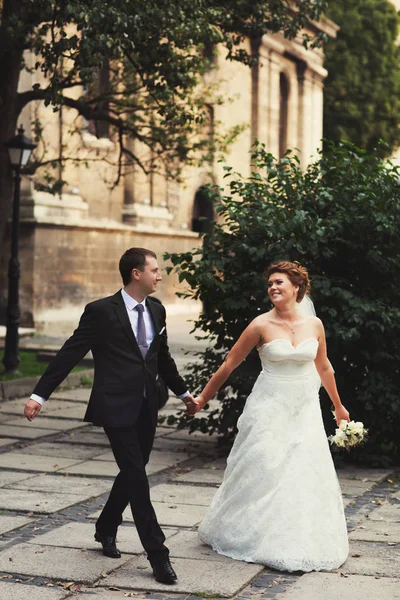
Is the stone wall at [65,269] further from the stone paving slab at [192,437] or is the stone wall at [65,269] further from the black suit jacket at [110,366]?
the black suit jacket at [110,366]

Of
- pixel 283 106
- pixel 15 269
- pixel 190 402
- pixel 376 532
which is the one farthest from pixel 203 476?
pixel 283 106

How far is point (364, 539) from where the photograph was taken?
7367 mm

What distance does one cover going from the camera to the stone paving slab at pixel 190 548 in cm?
672

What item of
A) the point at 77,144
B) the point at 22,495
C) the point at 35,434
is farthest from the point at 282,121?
the point at 22,495

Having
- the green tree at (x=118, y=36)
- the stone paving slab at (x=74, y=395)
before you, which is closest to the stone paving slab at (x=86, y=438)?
the stone paving slab at (x=74, y=395)

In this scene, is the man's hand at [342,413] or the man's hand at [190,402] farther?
the man's hand at [342,413]

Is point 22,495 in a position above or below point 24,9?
below

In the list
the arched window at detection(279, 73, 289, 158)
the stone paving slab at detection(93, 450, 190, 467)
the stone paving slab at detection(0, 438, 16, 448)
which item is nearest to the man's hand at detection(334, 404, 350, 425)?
the stone paving slab at detection(93, 450, 190, 467)

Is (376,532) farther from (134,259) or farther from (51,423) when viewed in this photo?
(51,423)

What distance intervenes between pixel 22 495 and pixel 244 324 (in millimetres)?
2748

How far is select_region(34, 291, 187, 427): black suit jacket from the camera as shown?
20.5 ft

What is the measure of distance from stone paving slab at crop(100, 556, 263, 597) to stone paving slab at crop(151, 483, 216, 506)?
185 cm

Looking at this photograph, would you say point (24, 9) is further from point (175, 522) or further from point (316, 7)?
point (175, 522)

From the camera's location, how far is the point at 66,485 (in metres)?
9.04
